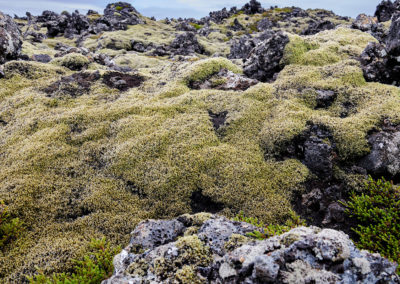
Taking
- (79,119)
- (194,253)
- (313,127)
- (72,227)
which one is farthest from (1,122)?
(313,127)

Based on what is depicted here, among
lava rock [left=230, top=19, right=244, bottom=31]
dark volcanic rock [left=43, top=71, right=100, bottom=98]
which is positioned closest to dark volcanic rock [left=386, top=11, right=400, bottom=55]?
dark volcanic rock [left=43, top=71, right=100, bottom=98]

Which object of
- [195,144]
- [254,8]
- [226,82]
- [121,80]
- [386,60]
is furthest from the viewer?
[254,8]

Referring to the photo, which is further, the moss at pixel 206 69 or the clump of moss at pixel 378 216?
the moss at pixel 206 69

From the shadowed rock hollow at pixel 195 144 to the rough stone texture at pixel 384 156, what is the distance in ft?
0.14

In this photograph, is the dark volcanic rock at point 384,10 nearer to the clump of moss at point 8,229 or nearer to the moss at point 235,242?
the moss at point 235,242

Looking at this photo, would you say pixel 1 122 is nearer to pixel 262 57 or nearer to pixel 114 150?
pixel 114 150

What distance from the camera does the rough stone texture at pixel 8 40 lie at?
68.3ft

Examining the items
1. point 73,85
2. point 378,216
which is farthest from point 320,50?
point 73,85

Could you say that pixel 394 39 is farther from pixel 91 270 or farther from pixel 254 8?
pixel 254 8

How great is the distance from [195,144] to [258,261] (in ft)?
24.0

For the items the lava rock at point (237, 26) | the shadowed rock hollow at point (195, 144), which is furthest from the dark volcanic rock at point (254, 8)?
the shadowed rock hollow at point (195, 144)

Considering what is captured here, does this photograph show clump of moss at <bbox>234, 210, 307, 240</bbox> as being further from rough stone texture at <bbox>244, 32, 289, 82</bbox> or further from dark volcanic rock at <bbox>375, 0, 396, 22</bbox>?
dark volcanic rock at <bbox>375, 0, 396, 22</bbox>

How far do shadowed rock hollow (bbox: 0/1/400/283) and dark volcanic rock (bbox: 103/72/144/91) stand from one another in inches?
4.9

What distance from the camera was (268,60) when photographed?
1741 cm
